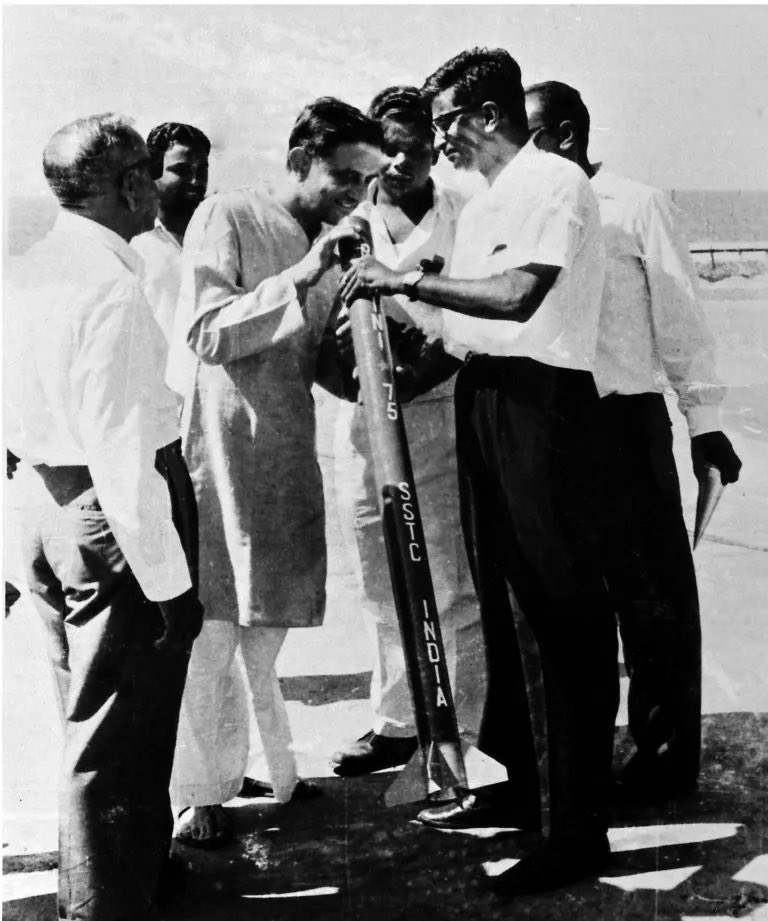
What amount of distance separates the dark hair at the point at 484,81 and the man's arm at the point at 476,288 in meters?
0.51

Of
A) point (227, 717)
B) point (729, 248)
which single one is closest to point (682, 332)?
point (729, 248)

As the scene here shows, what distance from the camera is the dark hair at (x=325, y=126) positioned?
380 cm

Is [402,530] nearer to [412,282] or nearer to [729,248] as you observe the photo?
[412,282]

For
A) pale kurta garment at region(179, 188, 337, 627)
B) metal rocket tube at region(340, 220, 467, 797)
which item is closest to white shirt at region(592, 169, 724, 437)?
metal rocket tube at region(340, 220, 467, 797)

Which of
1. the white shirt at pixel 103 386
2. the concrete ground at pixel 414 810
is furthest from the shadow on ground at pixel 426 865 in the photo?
the white shirt at pixel 103 386

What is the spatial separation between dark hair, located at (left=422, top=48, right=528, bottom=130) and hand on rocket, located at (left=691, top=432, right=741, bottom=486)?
1120mm

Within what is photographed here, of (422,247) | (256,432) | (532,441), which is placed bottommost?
(532,441)

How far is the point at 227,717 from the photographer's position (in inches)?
150

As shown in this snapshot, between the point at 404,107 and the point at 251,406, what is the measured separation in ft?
3.41

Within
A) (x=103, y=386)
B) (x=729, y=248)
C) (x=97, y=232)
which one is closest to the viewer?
(x=103, y=386)

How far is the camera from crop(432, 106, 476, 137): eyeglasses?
3736 millimetres

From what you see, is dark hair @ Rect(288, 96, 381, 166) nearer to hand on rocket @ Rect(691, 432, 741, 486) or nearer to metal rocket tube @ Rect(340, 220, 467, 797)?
metal rocket tube @ Rect(340, 220, 467, 797)

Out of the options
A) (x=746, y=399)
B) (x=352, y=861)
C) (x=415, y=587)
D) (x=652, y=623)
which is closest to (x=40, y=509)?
(x=415, y=587)

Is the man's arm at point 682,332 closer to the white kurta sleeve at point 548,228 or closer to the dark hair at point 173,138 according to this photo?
the white kurta sleeve at point 548,228
